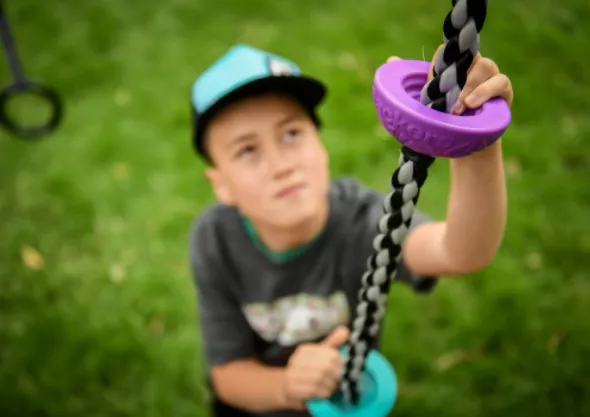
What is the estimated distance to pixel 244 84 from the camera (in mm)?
800

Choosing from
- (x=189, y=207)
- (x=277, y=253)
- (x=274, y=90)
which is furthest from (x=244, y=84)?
(x=189, y=207)

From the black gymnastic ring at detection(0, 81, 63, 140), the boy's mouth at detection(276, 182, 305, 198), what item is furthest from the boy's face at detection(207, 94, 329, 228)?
the black gymnastic ring at detection(0, 81, 63, 140)

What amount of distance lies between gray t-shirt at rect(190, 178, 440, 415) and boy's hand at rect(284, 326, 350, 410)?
161 mm

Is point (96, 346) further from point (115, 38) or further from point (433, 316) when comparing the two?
point (115, 38)

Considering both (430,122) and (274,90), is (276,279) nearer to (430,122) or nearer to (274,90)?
(274,90)

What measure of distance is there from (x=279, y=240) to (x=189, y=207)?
0.92 metres

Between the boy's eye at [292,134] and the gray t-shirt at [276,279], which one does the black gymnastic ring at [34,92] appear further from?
the boy's eye at [292,134]

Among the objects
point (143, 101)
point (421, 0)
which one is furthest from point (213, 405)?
point (421, 0)

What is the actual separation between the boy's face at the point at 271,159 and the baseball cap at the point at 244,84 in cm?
2

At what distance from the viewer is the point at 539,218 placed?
5.46 feet

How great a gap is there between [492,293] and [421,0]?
52.5 inches

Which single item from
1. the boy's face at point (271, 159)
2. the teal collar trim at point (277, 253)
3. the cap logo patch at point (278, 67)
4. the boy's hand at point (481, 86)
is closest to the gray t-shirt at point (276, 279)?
the teal collar trim at point (277, 253)

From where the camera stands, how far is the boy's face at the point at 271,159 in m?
0.79

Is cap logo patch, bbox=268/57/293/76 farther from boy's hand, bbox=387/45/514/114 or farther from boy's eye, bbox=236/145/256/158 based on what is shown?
boy's hand, bbox=387/45/514/114
